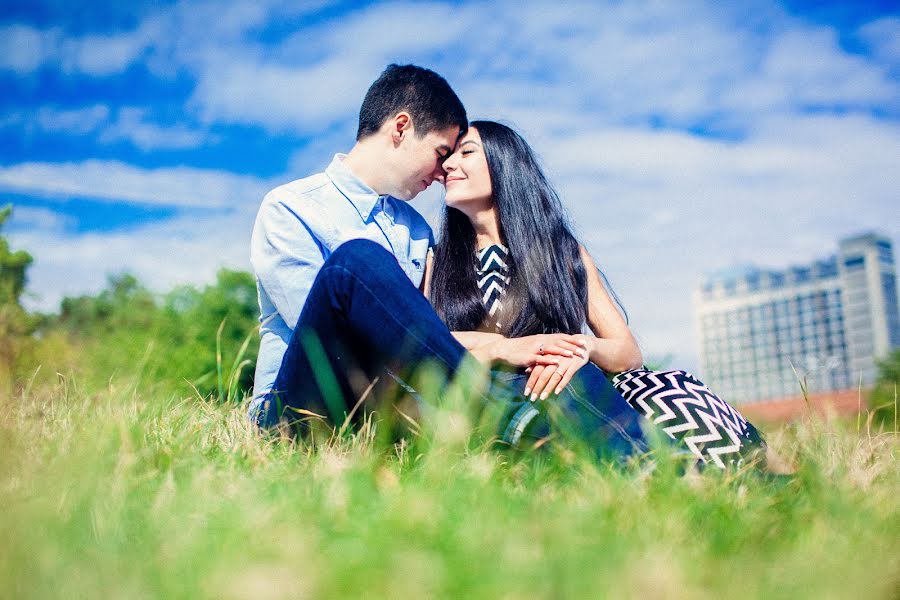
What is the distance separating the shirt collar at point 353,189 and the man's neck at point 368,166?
0.06 m

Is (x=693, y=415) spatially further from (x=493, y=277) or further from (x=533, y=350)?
(x=493, y=277)

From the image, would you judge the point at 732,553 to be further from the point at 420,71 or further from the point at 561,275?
the point at 420,71

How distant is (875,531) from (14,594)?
1.83m

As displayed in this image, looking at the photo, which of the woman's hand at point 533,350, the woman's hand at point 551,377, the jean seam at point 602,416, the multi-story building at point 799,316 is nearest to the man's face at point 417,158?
the woman's hand at point 533,350

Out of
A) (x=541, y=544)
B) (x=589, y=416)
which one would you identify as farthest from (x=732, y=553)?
(x=589, y=416)

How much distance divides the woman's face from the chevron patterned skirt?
141cm

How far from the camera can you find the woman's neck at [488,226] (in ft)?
13.9

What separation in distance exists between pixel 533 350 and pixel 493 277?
46.1 inches

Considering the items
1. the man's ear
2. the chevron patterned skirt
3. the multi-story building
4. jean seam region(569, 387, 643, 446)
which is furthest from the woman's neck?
the multi-story building

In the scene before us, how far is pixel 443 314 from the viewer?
391cm

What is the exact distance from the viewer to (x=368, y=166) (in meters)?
4.01

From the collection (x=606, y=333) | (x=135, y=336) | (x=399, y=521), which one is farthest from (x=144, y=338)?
(x=399, y=521)

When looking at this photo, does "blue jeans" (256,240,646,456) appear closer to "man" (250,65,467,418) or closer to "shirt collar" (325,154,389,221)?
"man" (250,65,467,418)

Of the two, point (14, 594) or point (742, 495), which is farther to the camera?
point (742, 495)
